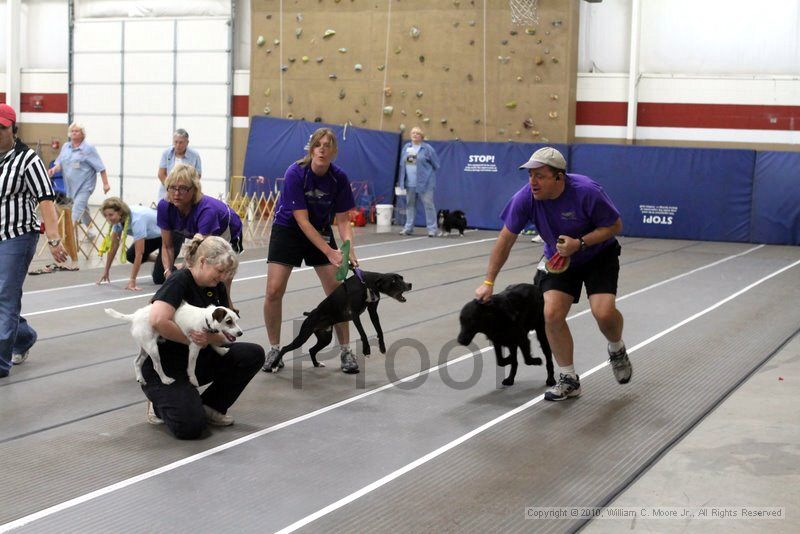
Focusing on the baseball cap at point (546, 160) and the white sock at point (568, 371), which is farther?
the white sock at point (568, 371)

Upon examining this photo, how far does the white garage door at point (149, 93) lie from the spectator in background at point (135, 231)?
1118cm

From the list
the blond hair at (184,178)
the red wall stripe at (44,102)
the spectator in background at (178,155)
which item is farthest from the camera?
the red wall stripe at (44,102)

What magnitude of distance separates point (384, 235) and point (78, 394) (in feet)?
35.7

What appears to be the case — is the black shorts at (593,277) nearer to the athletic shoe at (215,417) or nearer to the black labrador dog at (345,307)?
the black labrador dog at (345,307)

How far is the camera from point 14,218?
6.39m

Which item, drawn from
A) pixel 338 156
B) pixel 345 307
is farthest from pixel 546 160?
pixel 338 156

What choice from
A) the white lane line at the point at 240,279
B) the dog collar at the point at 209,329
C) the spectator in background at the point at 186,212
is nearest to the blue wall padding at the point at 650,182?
the white lane line at the point at 240,279

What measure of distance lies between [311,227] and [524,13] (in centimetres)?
1361

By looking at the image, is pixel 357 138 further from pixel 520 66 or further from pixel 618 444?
pixel 618 444

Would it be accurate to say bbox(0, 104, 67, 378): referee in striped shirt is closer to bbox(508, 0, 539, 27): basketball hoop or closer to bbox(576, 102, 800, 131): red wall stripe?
bbox(508, 0, 539, 27): basketball hoop

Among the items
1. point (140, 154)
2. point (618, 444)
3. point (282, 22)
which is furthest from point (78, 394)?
point (140, 154)

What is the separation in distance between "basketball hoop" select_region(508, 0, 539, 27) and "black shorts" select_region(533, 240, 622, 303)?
45.0 feet

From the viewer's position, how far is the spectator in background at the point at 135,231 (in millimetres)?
10092

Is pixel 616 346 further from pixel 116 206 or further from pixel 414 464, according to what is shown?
pixel 116 206
